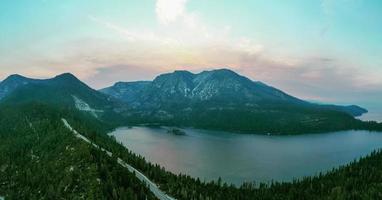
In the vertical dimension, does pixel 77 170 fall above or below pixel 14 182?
above

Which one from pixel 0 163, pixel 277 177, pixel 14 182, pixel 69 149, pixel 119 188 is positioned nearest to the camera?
pixel 119 188

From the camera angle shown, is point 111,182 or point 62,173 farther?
point 62,173

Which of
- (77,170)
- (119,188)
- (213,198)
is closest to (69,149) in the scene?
(77,170)

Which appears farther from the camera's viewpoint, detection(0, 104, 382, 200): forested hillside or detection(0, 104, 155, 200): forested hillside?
detection(0, 104, 382, 200): forested hillside

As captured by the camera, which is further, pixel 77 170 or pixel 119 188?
pixel 77 170

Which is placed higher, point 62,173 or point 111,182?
point 111,182

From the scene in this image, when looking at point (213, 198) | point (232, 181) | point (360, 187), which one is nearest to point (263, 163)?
point (232, 181)

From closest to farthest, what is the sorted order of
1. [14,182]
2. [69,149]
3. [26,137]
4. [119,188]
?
1. [119,188]
2. [14,182]
3. [69,149]
4. [26,137]

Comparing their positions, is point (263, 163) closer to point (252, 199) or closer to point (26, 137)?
point (252, 199)

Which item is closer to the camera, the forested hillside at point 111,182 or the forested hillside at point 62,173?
the forested hillside at point 62,173
